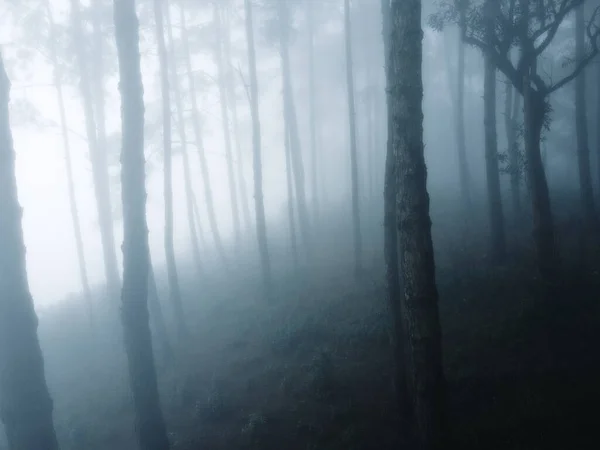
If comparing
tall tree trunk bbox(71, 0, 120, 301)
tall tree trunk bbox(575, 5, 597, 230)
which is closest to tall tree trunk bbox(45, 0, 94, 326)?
tall tree trunk bbox(71, 0, 120, 301)

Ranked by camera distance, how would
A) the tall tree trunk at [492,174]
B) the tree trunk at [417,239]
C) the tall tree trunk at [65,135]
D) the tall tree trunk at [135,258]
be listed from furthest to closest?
1. the tall tree trunk at [65,135]
2. the tall tree trunk at [492,174]
3. the tall tree trunk at [135,258]
4. the tree trunk at [417,239]

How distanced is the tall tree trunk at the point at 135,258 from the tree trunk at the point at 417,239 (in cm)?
487

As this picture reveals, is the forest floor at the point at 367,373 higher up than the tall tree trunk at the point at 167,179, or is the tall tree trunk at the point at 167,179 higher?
the tall tree trunk at the point at 167,179

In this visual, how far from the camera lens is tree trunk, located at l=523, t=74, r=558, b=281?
11648mm

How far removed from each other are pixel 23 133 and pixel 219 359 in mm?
15385

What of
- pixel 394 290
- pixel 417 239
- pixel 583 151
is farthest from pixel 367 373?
pixel 583 151

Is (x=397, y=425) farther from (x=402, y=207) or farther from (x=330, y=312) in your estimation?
(x=330, y=312)

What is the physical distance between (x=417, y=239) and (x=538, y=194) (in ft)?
25.4

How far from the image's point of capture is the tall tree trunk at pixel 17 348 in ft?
22.9

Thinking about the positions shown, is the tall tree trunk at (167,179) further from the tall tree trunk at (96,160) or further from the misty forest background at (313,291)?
the tall tree trunk at (96,160)

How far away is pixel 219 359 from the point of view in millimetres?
13938

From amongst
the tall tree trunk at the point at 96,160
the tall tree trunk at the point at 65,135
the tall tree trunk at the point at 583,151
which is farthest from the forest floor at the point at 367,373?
the tall tree trunk at the point at 65,135

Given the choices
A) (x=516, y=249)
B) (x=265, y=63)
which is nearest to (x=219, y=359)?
(x=516, y=249)

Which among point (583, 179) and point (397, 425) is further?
point (583, 179)
